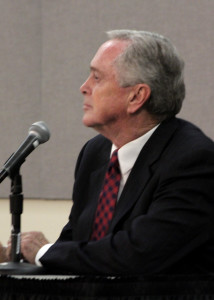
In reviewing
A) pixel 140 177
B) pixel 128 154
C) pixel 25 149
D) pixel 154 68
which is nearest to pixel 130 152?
pixel 128 154

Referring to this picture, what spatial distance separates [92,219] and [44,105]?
2197mm

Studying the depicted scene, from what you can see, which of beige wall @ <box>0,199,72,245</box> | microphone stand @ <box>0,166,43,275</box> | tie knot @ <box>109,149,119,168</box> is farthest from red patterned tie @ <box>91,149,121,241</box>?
beige wall @ <box>0,199,72,245</box>

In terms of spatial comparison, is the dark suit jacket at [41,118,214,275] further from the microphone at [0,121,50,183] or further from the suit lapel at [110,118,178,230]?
the microphone at [0,121,50,183]

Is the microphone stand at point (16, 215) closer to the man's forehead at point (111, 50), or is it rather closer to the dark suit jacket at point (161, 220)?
the dark suit jacket at point (161, 220)

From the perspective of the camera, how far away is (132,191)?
1.77 metres

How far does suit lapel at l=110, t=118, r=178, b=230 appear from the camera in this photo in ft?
5.74

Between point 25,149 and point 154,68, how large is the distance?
1.54 ft

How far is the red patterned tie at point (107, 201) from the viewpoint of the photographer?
1.82 meters

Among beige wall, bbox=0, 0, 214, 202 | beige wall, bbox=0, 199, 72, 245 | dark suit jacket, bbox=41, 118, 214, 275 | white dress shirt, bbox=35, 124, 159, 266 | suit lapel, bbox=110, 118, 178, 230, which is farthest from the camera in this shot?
beige wall, bbox=0, 199, 72, 245

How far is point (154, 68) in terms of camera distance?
1837 mm

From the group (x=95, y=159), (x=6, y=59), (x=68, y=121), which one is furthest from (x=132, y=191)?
(x=6, y=59)

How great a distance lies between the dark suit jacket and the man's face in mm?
137

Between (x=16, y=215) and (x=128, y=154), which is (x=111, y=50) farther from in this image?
(x=16, y=215)

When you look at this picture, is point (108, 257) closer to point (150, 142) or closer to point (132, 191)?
point (132, 191)
